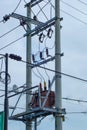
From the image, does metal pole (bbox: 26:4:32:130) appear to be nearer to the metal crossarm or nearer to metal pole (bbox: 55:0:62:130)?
the metal crossarm

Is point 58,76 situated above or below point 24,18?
below

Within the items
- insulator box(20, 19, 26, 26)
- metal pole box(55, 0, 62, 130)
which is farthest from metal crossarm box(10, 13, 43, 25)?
metal pole box(55, 0, 62, 130)

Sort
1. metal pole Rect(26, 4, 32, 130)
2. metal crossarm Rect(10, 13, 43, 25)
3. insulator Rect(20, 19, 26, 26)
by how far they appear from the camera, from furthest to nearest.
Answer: insulator Rect(20, 19, 26, 26)
metal crossarm Rect(10, 13, 43, 25)
metal pole Rect(26, 4, 32, 130)

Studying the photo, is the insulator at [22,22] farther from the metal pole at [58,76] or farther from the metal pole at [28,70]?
the metal pole at [58,76]

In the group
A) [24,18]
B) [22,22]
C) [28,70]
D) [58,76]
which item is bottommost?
[58,76]

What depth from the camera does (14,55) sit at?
27625mm

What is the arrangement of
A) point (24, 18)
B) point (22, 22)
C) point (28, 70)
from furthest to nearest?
1. point (24, 18)
2. point (22, 22)
3. point (28, 70)

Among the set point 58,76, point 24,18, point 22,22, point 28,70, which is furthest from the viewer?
point 24,18

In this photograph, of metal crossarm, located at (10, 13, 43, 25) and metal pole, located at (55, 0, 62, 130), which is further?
metal crossarm, located at (10, 13, 43, 25)

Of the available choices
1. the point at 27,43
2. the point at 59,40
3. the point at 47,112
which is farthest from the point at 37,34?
the point at 47,112

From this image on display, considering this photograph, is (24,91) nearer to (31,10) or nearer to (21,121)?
(21,121)

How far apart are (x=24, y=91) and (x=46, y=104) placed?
1.78m

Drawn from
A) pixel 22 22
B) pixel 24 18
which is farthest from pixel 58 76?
pixel 24 18

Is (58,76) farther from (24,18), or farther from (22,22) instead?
(24,18)
